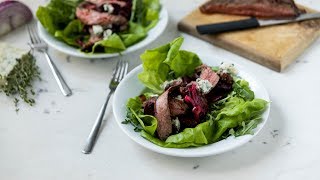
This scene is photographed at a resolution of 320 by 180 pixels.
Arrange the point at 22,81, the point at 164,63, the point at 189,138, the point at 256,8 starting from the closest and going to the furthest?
the point at 189,138 → the point at 164,63 → the point at 22,81 → the point at 256,8

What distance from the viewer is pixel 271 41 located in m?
1.59

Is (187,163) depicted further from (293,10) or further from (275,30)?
(293,10)

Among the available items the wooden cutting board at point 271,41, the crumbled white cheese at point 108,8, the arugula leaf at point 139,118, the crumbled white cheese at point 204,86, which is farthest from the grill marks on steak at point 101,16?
the crumbled white cheese at point 204,86

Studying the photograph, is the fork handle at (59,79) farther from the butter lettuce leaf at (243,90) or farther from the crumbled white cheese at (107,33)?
the butter lettuce leaf at (243,90)

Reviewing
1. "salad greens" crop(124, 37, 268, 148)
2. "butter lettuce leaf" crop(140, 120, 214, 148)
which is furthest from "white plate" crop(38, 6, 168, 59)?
"butter lettuce leaf" crop(140, 120, 214, 148)

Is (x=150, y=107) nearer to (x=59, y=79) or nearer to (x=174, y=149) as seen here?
(x=174, y=149)

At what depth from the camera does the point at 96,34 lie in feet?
5.34

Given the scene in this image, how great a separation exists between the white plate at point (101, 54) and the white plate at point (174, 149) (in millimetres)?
160

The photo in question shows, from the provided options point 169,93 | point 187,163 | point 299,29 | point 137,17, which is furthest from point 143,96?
point 299,29

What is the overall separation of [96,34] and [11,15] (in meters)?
0.38

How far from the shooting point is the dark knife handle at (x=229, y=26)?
1660 mm

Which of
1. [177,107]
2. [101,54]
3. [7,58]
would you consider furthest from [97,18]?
[177,107]

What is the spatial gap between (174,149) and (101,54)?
52cm

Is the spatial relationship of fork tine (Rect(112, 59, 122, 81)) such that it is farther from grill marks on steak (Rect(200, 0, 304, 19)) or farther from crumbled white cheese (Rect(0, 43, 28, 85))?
grill marks on steak (Rect(200, 0, 304, 19))
